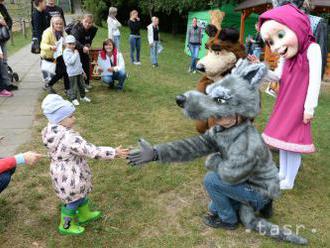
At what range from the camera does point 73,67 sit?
7.21 m

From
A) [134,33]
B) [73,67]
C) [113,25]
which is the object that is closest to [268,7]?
[134,33]

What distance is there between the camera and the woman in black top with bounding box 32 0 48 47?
8.02m

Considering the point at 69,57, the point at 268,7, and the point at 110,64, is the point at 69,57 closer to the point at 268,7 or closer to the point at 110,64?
the point at 110,64

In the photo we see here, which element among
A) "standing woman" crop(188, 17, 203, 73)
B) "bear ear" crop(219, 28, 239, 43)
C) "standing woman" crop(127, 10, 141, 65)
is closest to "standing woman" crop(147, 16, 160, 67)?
"standing woman" crop(127, 10, 141, 65)

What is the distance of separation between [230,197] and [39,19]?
6.14m

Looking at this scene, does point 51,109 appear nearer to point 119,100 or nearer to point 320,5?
point 119,100

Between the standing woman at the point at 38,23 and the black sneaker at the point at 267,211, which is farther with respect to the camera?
the standing woman at the point at 38,23

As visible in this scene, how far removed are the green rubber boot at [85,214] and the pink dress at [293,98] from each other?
1891 millimetres

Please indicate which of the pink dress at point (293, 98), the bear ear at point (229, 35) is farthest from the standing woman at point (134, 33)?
the pink dress at point (293, 98)

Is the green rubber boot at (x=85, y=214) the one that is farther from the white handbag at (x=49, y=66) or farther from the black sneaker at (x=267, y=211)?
the white handbag at (x=49, y=66)

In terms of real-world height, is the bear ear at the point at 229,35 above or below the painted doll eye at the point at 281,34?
below

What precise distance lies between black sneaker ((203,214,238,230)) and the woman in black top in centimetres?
592

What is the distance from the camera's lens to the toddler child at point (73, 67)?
279 inches

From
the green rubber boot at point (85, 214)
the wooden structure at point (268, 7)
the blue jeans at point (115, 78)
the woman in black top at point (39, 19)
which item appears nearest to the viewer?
the green rubber boot at point (85, 214)
